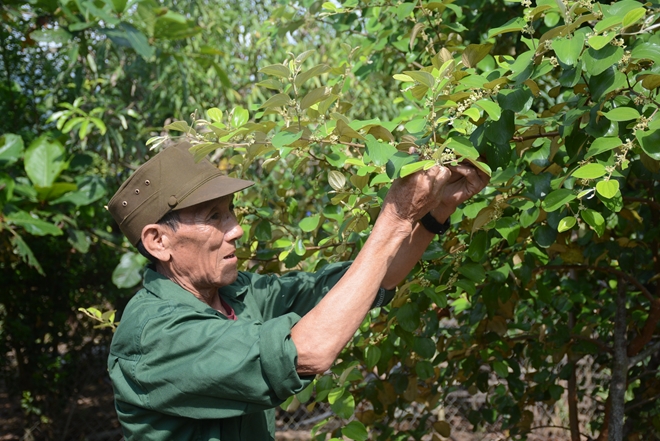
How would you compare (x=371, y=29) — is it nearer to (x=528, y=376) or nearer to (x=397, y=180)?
(x=397, y=180)

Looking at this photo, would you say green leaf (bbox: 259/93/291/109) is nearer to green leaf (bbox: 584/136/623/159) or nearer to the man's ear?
the man's ear

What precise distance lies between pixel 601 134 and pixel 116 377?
1225 mm

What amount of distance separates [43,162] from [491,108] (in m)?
3.04

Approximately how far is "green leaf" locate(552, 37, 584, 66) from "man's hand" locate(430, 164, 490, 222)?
34cm

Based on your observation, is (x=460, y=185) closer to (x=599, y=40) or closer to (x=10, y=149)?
(x=599, y=40)

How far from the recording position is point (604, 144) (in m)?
1.52

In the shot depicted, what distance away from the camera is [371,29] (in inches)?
109

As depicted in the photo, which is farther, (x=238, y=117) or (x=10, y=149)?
(x=10, y=149)

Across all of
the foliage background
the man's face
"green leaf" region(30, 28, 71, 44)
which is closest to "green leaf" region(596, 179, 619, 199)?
the foliage background

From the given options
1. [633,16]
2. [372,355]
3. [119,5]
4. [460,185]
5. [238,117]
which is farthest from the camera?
[119,5]

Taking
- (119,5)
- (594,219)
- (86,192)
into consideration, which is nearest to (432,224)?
(594,219)

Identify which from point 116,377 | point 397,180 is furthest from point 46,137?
point 397,180

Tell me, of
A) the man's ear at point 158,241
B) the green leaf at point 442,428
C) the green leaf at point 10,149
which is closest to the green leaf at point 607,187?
the man's ear at point 158,241

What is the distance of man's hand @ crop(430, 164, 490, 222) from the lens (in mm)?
1717
